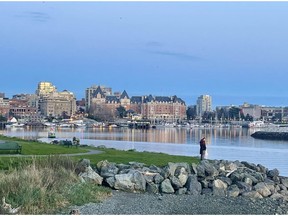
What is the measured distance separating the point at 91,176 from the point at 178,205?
9.91 feet

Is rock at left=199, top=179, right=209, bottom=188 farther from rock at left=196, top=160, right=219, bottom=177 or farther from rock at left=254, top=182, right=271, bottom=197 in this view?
rock at left=254, top=182, right=271, bottom=197

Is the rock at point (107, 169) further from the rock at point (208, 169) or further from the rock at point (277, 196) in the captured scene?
the rock at point (277, 196)

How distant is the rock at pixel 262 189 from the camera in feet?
65.3

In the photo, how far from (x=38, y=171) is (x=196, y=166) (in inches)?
258

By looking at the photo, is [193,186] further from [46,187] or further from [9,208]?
[9,208]

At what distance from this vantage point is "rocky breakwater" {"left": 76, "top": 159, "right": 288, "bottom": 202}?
1809 centimetres

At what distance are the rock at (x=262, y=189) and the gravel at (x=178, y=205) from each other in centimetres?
84

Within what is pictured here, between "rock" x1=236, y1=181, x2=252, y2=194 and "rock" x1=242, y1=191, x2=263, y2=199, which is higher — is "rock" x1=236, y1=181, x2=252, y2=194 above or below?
above

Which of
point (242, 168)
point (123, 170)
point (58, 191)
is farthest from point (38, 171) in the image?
point (242, 168)

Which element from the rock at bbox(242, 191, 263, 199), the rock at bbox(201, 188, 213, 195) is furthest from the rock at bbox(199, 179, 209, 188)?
the rock at bbox(242, 191, 263, 199)

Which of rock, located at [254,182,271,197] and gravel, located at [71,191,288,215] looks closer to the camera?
gravel, located at [71,191,288,215]

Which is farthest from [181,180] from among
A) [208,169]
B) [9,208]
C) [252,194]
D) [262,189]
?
[9,208]

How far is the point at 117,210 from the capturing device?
14.4 m

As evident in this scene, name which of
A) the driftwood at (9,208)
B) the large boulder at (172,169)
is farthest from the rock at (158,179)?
the driftwood at (9,208)
